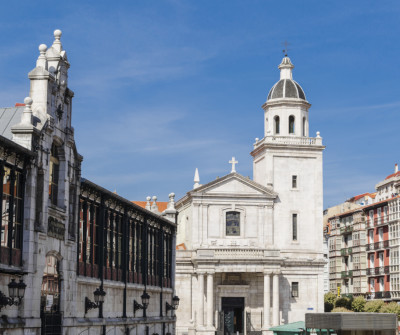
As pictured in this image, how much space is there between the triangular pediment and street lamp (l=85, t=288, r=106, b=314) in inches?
1882

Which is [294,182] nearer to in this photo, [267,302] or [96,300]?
[267,302]

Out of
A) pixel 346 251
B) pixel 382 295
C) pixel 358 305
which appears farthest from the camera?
pixel 346 251

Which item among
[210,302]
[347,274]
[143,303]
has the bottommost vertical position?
[210,302]

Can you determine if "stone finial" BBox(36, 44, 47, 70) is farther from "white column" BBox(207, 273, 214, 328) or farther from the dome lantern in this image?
the dome lantern

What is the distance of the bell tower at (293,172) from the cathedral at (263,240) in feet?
0.33

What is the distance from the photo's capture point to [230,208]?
8469 cm

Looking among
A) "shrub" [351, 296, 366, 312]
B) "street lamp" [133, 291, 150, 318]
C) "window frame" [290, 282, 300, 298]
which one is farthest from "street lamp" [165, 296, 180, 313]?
"shrub" [351, 296, 366, 312]

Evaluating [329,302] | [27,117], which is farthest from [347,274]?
[27,117]

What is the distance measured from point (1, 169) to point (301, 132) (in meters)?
62.3

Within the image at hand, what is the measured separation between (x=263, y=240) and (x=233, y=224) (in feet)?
11.0

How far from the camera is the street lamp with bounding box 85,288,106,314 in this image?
35.5 m

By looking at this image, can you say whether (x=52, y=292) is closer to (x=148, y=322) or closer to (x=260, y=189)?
(x=148, y=322)

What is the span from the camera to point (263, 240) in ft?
276

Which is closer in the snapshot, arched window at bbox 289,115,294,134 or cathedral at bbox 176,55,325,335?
cathedral at bbox 176,55,325,335
